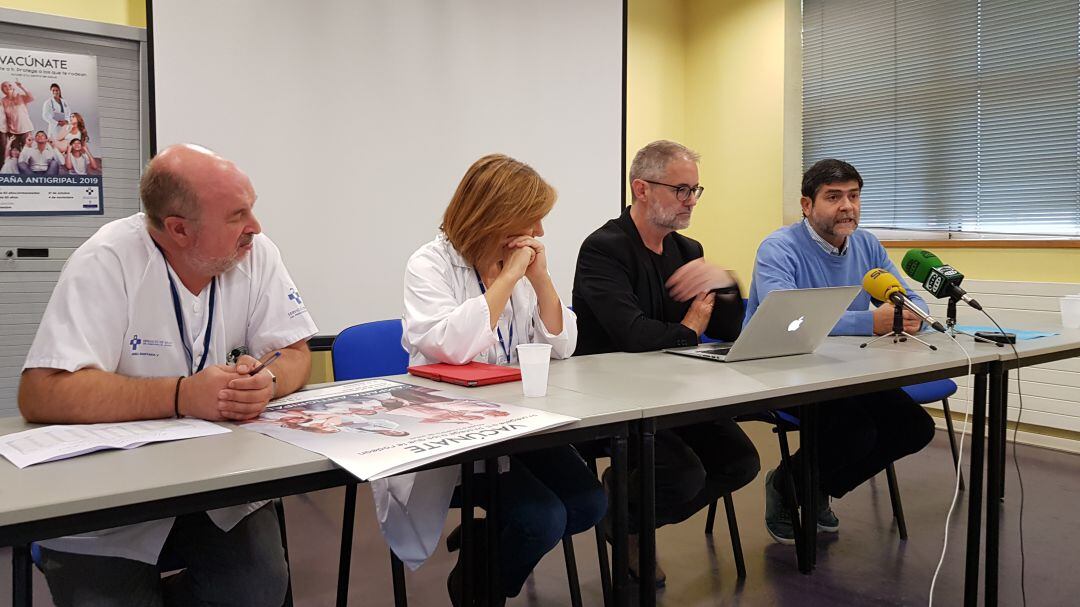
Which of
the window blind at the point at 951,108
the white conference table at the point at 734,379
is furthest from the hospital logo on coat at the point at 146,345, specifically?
the window blind at the point at 951,108

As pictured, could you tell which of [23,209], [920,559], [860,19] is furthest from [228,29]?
[860,19]

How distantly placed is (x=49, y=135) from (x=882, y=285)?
3059 millimetres

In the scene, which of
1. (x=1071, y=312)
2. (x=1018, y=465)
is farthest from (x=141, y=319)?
(x=1018, y=465)

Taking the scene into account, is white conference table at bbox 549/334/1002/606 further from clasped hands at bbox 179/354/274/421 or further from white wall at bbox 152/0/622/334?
white wall at bbox 152/0/622/334

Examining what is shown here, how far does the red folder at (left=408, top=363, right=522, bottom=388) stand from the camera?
1626mm

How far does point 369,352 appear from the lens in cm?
211

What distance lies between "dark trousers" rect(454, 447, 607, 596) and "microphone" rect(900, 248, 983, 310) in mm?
1209

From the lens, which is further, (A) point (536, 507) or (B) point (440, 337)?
(B) point (440, 337)

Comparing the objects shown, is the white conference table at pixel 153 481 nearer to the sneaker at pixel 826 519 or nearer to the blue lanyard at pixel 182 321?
the blue lanyard at pixel 182 321

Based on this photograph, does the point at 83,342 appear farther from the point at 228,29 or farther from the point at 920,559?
the point at 920,559

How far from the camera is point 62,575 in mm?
1258

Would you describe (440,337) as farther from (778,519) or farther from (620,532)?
(778,519)

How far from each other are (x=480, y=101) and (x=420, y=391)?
2534mm

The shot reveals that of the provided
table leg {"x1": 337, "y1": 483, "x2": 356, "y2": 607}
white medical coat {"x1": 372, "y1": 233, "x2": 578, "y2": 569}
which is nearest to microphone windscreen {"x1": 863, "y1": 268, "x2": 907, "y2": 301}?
white medical coat {"x1": 372, "y1": 233, "x2": 578, "y2": 569}
